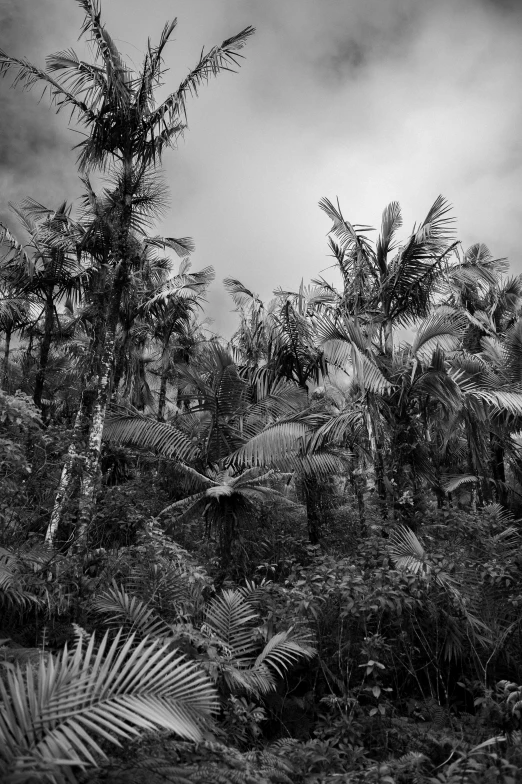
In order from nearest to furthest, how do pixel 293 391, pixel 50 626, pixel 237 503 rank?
pixel 50 626
pixel 237 503
pixel 293 391

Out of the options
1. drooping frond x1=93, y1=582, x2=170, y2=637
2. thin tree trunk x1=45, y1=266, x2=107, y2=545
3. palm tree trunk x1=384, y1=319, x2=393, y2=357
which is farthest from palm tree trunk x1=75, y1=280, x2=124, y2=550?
palm tree trunk x1=384, y1=319, x2=393, y2=357

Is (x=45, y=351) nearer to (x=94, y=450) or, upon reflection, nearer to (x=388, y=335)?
(x=94, y=450)

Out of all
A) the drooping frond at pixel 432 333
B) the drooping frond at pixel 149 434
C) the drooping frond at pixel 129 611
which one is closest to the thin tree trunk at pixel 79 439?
the drooping frond at pixel 149 434

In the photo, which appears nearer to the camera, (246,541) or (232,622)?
(232,622)

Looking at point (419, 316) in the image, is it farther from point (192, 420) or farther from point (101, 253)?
point (101, 253)

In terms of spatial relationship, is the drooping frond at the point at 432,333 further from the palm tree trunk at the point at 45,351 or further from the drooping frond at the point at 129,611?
the palm tree trunk at the point at 45,351

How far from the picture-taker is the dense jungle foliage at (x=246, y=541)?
124 inches

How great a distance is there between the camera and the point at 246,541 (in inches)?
337

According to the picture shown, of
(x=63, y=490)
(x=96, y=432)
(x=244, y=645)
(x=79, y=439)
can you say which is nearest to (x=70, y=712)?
(x=244, y=645)

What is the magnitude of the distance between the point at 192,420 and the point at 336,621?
530 cm

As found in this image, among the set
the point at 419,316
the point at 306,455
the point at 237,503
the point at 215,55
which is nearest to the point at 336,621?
the point at 237,503

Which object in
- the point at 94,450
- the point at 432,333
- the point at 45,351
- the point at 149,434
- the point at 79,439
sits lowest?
the point at 94,450

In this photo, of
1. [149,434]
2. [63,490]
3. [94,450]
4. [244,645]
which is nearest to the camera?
[244,645]

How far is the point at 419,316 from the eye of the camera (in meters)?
9.61
